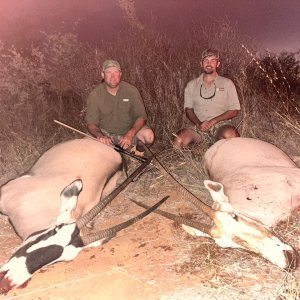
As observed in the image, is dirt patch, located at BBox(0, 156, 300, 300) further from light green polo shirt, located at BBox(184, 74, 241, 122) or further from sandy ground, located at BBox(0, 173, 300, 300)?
light green polo shirt, located at BBox(184, 74, 241, 122)

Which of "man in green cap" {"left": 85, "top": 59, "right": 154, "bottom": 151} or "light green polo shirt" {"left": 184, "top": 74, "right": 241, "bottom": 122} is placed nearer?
"man in green cap" {"left": 85, "top": 59, "right": 154, "bottom": 151}

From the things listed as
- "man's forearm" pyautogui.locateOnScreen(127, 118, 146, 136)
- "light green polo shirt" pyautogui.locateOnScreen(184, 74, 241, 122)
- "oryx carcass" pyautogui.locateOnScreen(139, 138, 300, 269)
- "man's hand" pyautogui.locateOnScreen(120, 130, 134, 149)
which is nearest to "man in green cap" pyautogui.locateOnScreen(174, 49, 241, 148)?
"light green polo shirt" pyautogui.locateOnScreen(184, 74, 241, 122)

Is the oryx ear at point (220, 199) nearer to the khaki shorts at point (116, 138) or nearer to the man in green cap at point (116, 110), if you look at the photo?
the man in green cap at point (116, 110)

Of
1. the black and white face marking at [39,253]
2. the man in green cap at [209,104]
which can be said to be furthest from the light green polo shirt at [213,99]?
the black and white face marking at [39,253]

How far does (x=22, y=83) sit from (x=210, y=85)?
11.5 feet

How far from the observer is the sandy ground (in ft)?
8.00

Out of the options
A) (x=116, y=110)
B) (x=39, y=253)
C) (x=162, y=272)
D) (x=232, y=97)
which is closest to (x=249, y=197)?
(x=162, y=272)

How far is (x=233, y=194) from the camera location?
3.19m

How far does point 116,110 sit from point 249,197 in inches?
87.5

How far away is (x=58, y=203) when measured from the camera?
315 cm

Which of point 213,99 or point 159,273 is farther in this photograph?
point 213,99

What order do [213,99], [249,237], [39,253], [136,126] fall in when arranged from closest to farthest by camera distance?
[39,253]
[249,237]
[136,126]
[213,99]

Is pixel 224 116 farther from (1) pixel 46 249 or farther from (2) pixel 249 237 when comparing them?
(1) pixel 46 249

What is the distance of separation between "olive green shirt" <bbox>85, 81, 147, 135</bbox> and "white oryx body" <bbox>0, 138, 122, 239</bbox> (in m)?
0.89
